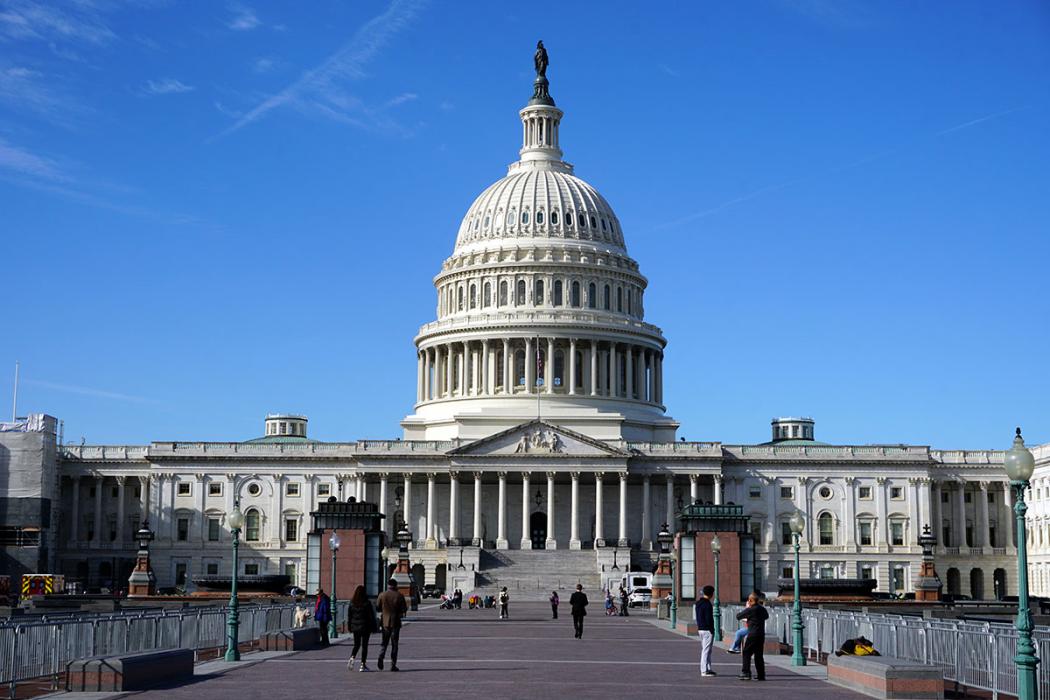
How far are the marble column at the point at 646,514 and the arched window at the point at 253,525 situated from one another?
117 ft

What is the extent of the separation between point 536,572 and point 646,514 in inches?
650

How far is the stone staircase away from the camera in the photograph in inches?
4658

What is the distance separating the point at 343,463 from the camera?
142125mm

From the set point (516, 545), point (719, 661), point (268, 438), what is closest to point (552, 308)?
point (516, 545)

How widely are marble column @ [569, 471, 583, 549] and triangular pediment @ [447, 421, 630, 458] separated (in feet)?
7.96

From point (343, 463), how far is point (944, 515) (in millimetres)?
57101

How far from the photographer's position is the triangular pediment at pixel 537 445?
136625 mm

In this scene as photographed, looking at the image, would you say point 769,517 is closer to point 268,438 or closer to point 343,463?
point 343,463

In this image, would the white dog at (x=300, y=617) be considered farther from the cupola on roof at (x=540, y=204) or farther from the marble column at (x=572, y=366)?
the cupola on roof at (x=540, y=204)

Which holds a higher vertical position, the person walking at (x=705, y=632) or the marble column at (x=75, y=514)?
the marble column at (x=75, y=514)

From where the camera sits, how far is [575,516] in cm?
13512

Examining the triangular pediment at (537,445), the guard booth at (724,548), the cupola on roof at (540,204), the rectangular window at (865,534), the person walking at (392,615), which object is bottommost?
the person walking at (392,615)

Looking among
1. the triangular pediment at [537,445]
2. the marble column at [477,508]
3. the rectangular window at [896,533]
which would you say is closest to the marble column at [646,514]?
the triangular pediment at [537,445]

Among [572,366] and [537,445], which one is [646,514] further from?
[572,366]
